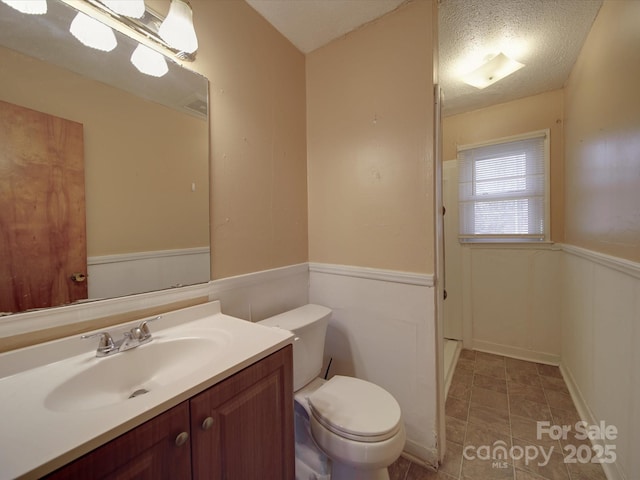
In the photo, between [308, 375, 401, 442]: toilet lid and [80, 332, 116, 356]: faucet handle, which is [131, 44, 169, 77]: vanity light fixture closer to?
[80, 332, 116, 356]: faucet handle

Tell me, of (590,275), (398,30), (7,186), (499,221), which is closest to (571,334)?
(590,275)

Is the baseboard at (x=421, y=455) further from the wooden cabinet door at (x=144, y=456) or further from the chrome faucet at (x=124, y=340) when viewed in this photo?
the chrome faucet at (x=124, y=340)

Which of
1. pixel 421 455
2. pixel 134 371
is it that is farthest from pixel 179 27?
pixel 421 455

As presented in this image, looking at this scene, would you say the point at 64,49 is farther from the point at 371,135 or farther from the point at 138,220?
the point at 371,135

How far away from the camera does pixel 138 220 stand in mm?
985

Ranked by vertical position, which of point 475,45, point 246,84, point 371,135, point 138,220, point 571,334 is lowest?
point 571,334

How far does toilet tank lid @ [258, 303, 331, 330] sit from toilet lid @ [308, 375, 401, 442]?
1.04ft

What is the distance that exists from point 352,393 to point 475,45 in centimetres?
222

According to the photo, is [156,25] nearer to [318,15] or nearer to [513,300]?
[318,15]

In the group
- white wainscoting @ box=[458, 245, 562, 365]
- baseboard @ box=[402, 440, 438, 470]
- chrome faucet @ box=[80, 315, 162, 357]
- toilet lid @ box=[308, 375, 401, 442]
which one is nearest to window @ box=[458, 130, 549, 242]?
white wainscoting @ box=[458, 245, 562, 365]

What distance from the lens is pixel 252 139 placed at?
136 centimetres

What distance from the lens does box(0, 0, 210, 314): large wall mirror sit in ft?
2.42

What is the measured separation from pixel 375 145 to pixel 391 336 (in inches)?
42.5

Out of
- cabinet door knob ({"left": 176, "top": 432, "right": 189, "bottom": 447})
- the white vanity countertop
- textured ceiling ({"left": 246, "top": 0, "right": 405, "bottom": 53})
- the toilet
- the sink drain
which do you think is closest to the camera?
the white vanity countertop
